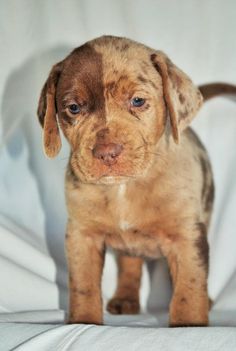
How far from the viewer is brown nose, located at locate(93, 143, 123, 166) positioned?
9.91 feet

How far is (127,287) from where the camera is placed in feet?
14.0

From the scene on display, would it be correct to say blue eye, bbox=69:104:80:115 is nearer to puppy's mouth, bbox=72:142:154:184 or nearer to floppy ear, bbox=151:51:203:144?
puppy's mouth, bbox=72:142:154:184

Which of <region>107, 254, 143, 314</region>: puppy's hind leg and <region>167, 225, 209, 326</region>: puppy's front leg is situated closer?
<region>167, 225, 209, 326</region>: puppy's front leg

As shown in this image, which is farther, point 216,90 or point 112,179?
point 216,90

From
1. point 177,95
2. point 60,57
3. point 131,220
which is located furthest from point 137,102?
point 60,57

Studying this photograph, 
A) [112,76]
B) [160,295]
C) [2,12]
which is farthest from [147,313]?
[2,12]

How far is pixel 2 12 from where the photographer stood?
4793 millimetres

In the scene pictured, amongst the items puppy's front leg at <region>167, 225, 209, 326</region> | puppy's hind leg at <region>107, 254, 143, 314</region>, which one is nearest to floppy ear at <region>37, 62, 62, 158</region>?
puppy's front leg at <region>167, 225, 209, 326</region>

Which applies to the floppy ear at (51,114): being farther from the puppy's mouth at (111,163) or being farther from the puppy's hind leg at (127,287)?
the puppy's hind leg at (127,287)

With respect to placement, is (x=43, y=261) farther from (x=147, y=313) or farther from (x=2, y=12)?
(x=2, y=12)

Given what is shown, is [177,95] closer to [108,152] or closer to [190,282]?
[108,152]

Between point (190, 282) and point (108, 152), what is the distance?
84 centimetres

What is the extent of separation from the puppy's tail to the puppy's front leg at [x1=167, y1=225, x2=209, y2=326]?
1.35m

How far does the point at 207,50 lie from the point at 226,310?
1927mm
